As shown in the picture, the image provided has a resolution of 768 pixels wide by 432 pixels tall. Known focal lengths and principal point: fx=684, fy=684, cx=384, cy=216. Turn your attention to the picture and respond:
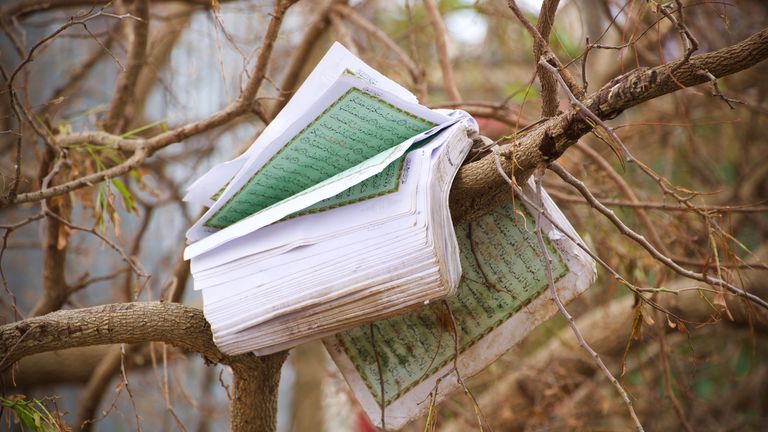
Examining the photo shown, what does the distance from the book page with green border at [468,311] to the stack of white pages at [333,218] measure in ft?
0.56

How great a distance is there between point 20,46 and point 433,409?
1.29 m

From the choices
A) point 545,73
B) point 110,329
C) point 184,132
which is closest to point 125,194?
point 184,132

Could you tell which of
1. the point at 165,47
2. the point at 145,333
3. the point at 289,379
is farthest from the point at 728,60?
the point at 289,379

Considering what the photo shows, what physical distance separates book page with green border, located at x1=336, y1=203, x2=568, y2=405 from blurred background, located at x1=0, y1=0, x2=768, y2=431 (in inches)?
7.3

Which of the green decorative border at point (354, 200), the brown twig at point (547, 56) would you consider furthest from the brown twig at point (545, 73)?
the green decorative border at point (354, 200)

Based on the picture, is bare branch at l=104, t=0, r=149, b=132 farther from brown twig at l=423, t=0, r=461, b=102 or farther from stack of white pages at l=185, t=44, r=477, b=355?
stack of white pages at l=185, t=44, r=477, b=355

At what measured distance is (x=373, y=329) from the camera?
1104mm

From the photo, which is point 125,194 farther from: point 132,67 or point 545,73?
point 545,73

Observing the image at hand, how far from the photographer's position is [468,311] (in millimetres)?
1064

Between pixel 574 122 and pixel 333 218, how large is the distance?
1.10 feet

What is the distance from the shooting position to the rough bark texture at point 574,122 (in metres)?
0.79

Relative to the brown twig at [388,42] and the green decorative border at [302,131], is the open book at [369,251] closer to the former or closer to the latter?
the green decorative border at [302,131]

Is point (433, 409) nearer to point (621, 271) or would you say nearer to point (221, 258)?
point (221, 258)

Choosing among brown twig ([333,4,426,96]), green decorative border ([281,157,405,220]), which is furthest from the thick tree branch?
brown twig ([333,4,426,96])
